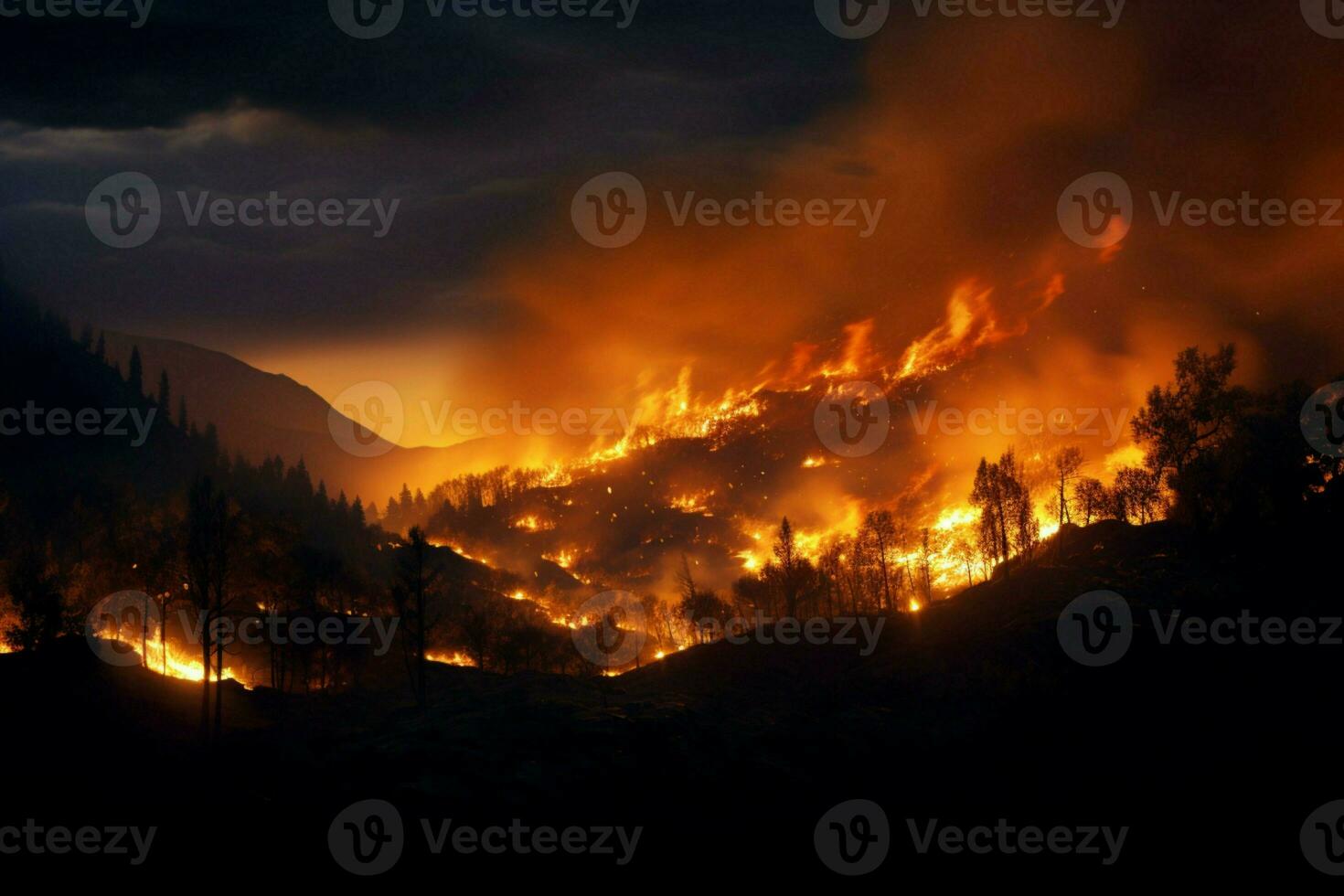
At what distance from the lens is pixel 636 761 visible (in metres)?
52.7

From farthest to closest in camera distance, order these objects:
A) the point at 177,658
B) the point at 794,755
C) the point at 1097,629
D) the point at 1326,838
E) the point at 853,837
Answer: the point at 177,658 < the point at 1097,629 < the point at 794,755 < the point at 853,837 < the point at 1326,838

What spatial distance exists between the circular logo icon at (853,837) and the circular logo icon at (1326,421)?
5487 centimetres

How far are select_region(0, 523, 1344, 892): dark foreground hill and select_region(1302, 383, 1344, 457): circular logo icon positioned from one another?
13.6 m

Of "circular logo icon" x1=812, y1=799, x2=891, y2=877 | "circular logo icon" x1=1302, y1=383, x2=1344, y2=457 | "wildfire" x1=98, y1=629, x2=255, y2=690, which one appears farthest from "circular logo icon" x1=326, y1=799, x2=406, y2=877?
"circular logo icon" x1=1302, y1=383, x2=1344, y2=457

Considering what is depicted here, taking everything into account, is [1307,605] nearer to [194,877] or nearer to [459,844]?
[459,844]

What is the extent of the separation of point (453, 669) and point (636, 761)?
52.3 meters

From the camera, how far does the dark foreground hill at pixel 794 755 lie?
4194 cm

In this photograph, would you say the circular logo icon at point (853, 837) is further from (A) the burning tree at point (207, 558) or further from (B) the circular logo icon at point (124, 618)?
(B) the circular logo icon at point (124, 618)

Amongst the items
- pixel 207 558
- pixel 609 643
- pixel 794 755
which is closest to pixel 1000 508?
pixel 609 643

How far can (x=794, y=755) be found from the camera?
56.5m

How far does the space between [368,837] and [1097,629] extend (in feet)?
170

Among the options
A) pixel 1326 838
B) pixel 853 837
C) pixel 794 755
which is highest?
pixel 794 755

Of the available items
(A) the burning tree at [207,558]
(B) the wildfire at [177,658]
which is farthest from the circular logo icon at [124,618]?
(A) the burning tree at [207,558]

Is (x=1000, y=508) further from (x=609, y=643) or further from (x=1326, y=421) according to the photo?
(x=609, y=643)
